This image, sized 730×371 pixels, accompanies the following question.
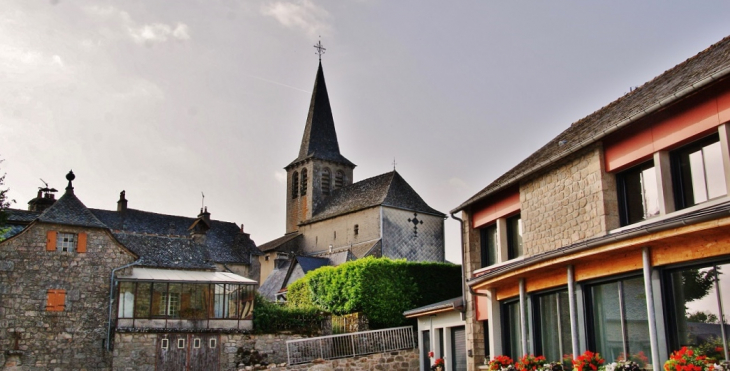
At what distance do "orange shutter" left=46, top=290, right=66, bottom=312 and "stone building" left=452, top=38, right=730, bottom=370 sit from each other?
15732mm

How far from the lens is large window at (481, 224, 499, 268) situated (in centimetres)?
1753

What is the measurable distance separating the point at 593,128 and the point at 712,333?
5593 mm

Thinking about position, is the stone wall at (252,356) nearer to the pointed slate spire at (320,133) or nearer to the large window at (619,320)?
the large window at (619,320)

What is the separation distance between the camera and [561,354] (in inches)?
504

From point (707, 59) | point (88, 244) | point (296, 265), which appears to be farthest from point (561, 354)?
point (296, 265)

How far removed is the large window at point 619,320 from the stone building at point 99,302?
55.5 ft

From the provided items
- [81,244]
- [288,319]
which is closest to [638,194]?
[288,319]

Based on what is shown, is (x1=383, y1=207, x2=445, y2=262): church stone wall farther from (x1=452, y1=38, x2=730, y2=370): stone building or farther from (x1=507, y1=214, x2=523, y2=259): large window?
(x1=452, y1=38, x2=730, y2=370): stone building

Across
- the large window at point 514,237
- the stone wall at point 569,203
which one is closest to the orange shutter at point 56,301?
the large window at point 514,237

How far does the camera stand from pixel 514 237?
54.3 feet

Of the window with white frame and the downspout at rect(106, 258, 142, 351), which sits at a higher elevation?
the window with white frame

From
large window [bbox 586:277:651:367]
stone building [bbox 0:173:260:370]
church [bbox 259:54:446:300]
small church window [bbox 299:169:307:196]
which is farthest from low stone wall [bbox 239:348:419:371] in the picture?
small church window [bbox 299:169:307:196]

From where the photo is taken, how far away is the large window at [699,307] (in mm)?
9312

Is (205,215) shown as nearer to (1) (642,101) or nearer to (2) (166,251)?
(2) (166,251)
